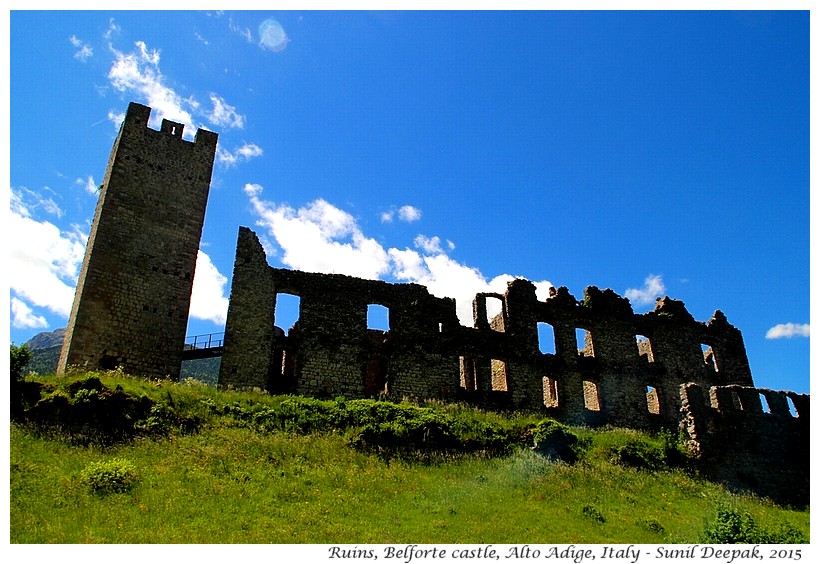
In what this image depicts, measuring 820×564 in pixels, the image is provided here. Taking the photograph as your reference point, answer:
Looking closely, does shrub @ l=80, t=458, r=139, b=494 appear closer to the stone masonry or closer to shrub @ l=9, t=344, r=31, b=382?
shrub @ l=9, t=344, r=31, b=382

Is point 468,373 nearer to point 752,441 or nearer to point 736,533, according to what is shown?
point 752,441

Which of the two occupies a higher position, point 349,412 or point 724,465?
point 349,412

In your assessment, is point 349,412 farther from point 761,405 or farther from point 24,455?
point 761,405

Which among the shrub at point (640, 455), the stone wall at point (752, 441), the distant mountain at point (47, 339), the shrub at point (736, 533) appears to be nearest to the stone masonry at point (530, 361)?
the stone wall at point (752, 441)

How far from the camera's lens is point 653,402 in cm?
2967

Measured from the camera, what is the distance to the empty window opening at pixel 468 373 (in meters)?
27.6

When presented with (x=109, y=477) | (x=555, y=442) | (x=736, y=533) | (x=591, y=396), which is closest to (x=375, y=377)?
(x=555, y=442)

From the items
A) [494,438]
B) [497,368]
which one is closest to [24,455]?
[494,438]

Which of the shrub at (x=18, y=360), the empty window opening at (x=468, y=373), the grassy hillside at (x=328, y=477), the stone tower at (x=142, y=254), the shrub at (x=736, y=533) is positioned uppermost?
the stone tower at (x=142, y=254)

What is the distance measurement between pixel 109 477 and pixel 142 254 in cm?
1259

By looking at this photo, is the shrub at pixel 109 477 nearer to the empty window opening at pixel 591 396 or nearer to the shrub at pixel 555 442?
the shrub at pixel 555 442

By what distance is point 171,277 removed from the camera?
23750 mm

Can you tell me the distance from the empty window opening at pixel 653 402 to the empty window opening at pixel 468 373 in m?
8.65
